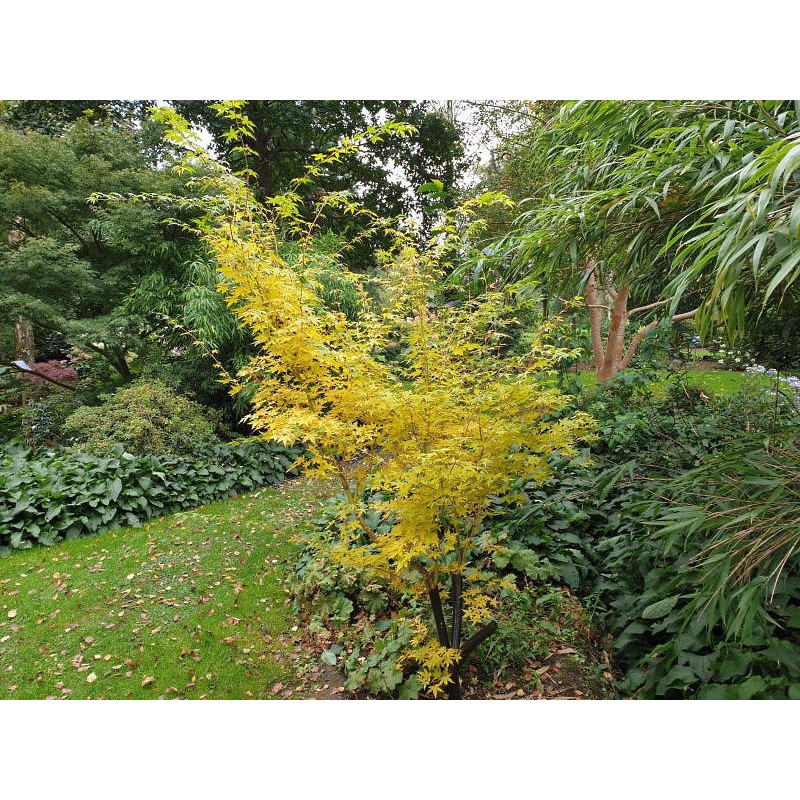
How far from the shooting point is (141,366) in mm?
3213

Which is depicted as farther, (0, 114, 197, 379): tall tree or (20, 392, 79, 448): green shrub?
(20, 392, 79, 448): green shrub

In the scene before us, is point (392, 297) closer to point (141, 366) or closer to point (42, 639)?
point (42, 639)

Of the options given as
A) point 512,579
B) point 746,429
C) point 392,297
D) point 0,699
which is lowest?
point 0,699

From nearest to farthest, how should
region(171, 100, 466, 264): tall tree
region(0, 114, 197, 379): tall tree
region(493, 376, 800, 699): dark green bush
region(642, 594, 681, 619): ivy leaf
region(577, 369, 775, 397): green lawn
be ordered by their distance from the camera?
region(493, 376, 800, 699): dark green bush → region(642, 594, 681, 619): ivy leaf → region(171, 100, 466, 264): tall tree → region(0, 114, 197, 379): tall tree → region(577, 369, 775, 397): green lawn

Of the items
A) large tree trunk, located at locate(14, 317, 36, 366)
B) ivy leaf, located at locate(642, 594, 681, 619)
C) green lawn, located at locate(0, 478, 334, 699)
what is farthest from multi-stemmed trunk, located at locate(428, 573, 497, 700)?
large tree trunk, located at locate(14, 317, 36, 366)

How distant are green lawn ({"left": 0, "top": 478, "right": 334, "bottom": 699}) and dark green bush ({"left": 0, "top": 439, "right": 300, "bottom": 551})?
4.5 inches

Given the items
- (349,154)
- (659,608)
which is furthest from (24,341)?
(659,608)

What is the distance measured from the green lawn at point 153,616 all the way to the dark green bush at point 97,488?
0.11m

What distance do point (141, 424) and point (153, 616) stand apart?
139 cm

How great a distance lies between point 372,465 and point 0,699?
56.2 inches

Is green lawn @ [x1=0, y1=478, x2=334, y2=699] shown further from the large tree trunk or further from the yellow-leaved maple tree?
the large tree trunk

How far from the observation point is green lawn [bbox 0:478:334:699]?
1.44 m

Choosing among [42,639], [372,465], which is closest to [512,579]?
[372,465]

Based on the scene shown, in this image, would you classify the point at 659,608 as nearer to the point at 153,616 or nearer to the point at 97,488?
the point at 153,616
